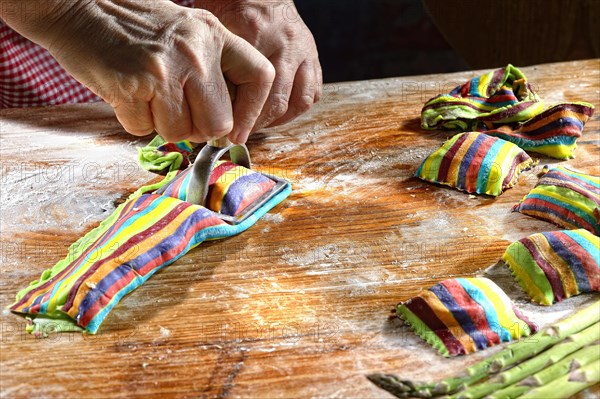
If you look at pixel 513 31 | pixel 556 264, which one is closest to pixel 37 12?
pixel 556 264

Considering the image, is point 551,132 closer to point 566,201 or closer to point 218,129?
point 566,201

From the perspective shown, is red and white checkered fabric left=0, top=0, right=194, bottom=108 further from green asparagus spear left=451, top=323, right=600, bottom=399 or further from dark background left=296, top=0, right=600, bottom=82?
dark background left=296, top=0, right=600, bottom=82

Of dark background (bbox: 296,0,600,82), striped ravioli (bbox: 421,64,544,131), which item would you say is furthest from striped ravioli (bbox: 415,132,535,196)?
dark background (bbox: 296,0,600,82)

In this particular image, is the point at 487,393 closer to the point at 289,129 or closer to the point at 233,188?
the point at 233,188

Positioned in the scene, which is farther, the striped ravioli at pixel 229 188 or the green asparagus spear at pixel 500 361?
the striped ravioli at pixel 229 188

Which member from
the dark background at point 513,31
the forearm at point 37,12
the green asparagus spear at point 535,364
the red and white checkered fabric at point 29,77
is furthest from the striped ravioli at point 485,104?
the dark background at point 513,31

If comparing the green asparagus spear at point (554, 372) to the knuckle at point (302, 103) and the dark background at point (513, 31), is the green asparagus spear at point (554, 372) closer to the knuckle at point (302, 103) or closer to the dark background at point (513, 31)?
the knuckle at point (302, 103)

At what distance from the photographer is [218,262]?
4.56ft

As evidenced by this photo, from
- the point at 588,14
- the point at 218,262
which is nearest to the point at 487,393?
the point at 218,262

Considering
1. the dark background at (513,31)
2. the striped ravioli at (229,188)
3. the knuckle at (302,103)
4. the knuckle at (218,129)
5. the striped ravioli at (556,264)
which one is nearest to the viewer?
the striped ravioli at (556,264)

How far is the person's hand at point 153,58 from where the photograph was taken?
1323 millimetres

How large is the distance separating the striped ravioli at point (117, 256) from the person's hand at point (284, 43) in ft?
1.19

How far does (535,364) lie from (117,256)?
2.32 ft

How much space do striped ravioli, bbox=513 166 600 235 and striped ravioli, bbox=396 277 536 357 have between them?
30 cm
